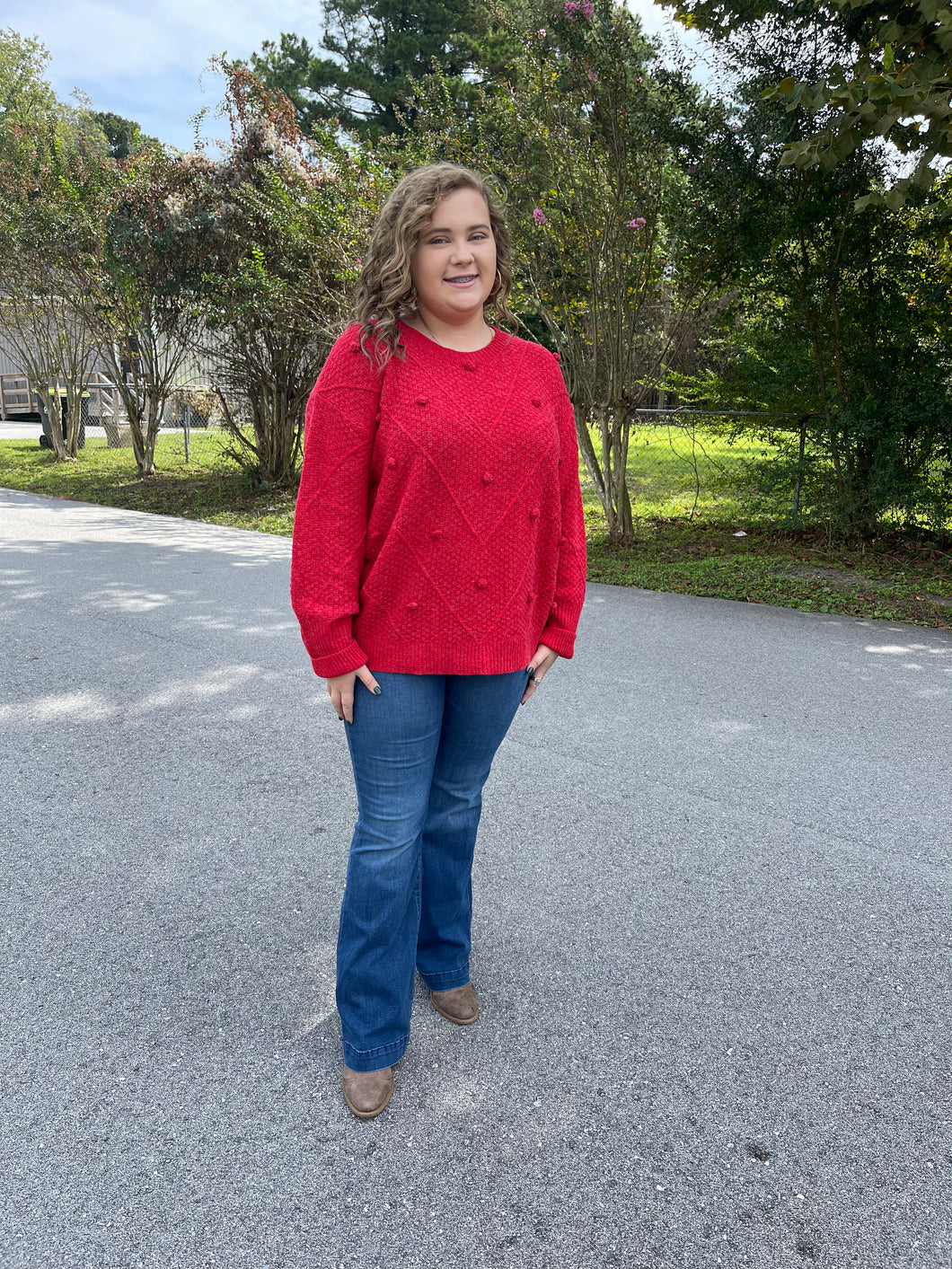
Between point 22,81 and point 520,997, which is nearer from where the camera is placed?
point 520,997

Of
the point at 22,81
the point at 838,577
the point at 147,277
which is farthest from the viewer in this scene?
the point at 22,81

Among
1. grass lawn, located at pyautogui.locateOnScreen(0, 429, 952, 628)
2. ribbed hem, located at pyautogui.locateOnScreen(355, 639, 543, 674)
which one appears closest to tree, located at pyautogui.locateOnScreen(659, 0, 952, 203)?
grass lawn, located at pyautogui.locateOnScreen(0, 429, 952, 628)

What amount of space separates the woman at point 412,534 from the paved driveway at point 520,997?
317 mm

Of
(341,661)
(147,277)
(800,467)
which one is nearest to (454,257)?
(341,661)

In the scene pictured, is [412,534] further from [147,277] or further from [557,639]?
[147,277]

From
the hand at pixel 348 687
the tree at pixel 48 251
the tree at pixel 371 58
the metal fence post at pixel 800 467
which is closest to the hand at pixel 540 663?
the hand at pixel 348 687

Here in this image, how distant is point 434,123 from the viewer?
912 cm

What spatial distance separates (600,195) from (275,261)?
5027 mm

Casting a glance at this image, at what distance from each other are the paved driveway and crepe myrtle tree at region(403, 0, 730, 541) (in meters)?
4.49

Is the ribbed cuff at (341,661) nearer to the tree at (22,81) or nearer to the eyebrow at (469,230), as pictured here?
the eyebrow at (469,230)

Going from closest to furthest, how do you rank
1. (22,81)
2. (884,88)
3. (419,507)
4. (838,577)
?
(419,507)
(884,88)
(838,577)
(22,81)

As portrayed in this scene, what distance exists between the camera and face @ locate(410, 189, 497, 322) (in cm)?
189

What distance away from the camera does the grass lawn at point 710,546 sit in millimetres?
6922

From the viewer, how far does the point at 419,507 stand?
6.15ft
